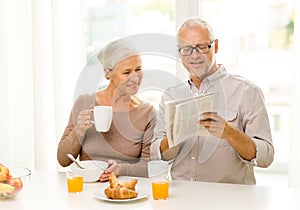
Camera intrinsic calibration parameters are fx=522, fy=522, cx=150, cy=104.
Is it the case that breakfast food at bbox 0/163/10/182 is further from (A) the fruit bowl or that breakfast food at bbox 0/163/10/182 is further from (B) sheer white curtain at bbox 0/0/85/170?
(B) sheer white curtain at bbox 0/0/85/170

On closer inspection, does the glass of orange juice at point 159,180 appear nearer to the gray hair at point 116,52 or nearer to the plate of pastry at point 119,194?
the plate of pastry at point 119,194

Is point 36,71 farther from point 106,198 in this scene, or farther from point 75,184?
point 106,198

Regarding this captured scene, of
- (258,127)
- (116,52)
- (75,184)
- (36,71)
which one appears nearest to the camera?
(75,184)

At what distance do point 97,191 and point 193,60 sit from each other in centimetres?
77

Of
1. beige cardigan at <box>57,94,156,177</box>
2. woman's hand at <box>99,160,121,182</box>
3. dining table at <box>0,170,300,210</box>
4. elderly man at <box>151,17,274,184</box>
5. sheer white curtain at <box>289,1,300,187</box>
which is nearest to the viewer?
dining table at <box>0,170,300,210</box>

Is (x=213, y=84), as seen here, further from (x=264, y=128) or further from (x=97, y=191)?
(x=97, y=191)

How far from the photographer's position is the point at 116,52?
7.77 ft

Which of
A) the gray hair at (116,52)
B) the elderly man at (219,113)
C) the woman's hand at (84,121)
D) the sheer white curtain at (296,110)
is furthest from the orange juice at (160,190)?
the sheer white curtain at (296,110)

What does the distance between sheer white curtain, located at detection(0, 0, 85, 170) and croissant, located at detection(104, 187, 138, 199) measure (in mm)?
1417

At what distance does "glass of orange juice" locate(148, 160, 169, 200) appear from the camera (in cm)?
184

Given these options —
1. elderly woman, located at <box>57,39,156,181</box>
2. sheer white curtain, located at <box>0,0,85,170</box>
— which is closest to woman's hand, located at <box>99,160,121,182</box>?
elderly woman, located at <box>57,39,156,181</box>

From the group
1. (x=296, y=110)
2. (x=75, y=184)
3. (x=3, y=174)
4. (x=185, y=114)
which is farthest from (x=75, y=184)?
(x=296, y=110)

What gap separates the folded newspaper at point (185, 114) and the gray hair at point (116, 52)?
0.48 m

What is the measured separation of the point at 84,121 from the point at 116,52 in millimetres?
344
